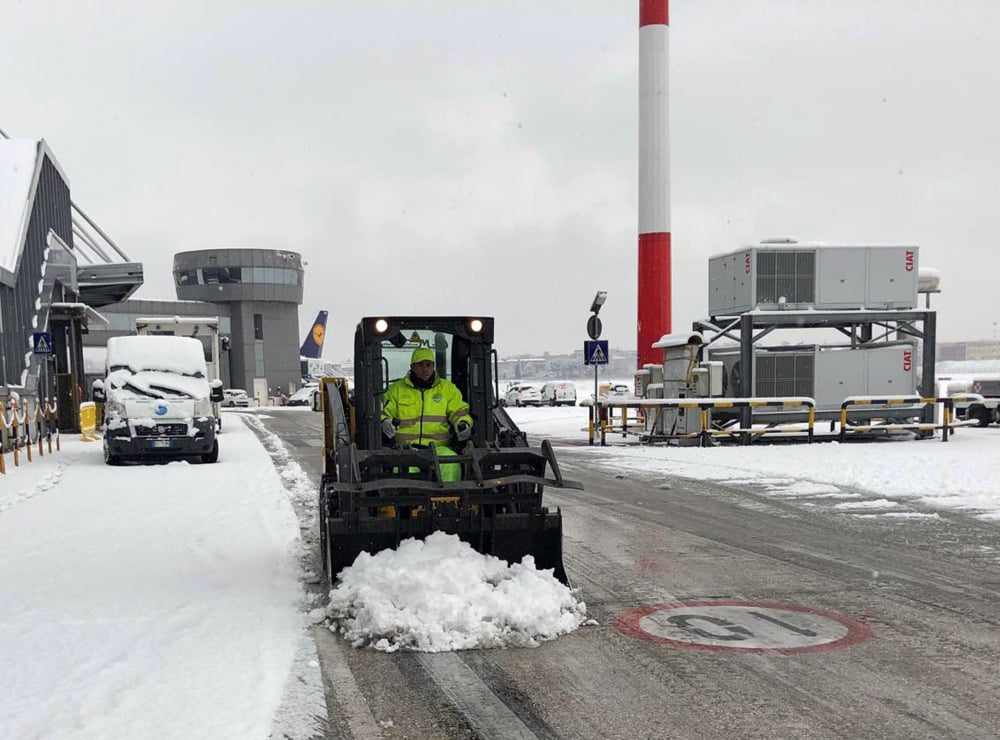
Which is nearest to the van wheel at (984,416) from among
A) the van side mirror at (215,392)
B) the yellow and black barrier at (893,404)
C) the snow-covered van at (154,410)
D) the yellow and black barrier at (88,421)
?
the yellow and black barrier at (893,404)

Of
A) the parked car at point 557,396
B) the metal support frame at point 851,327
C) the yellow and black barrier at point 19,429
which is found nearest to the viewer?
the yellow and black barrier at point 19,429

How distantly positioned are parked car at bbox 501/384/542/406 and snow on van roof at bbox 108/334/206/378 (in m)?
34.2

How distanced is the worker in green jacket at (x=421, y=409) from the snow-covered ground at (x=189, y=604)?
122cm

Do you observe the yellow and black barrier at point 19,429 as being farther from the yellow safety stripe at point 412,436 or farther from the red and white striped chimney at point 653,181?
the red and white striped chimney at point 653,181

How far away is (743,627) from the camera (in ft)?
18.4

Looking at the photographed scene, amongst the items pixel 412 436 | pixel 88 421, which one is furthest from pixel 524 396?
pixel 412 436

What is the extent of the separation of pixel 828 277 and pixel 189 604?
60.7 ft

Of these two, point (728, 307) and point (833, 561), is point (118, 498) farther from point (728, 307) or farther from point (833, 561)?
point (728, 307)

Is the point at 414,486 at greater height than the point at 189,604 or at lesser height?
greater

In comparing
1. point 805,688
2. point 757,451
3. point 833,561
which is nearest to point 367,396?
point 805,688

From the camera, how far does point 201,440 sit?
1666 cm

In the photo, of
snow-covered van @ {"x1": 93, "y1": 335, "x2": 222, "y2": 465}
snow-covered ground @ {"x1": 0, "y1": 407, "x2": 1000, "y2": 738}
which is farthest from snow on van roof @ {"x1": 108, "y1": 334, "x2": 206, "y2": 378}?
snow-covered ground @ {"x1": 0, "y1": 407, "x2": 1000, "y2": 738}

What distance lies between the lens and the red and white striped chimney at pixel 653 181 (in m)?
31.2

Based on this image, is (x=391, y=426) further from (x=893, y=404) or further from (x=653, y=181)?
(x=653, y=181)
